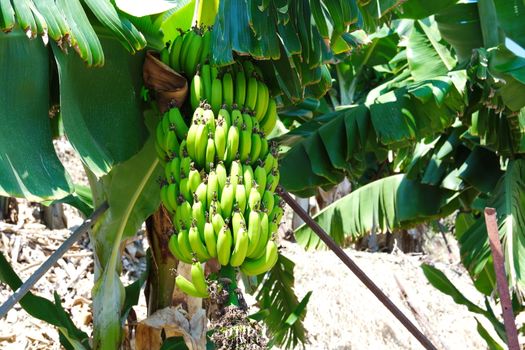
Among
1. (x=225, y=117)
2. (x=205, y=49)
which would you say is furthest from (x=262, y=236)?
(x=205, y=49)

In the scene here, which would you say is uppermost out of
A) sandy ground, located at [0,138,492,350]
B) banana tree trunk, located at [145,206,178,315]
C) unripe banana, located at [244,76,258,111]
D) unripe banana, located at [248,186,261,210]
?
unripe banana, located at [244,76,258,111]

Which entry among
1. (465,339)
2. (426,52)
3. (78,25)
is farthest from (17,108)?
(465,339)

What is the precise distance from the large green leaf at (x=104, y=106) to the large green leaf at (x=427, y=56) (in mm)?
2596

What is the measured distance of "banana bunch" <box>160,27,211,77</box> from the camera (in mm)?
2918

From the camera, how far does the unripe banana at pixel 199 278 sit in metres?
2.47

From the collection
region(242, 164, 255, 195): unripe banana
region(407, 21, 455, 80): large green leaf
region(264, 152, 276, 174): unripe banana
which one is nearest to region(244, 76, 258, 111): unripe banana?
region(264, 152, 276, 174): unripe banana

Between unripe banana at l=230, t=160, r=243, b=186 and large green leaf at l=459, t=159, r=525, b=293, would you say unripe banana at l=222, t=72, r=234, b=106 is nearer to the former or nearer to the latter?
unripe banana at l=230, t=160, r=243, b=186

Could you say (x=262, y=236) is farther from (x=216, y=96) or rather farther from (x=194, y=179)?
(x=216, y=96)

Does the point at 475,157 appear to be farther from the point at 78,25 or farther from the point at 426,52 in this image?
the point at 78,25

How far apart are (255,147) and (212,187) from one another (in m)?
0.31

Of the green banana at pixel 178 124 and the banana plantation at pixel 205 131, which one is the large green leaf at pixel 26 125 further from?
the green banana at pixel 178 124

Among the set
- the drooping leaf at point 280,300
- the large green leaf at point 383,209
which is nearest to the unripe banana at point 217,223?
the drooping leaf at point 280,300

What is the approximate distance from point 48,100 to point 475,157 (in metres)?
3.27

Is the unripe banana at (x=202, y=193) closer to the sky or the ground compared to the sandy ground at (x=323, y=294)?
closer to the sky
